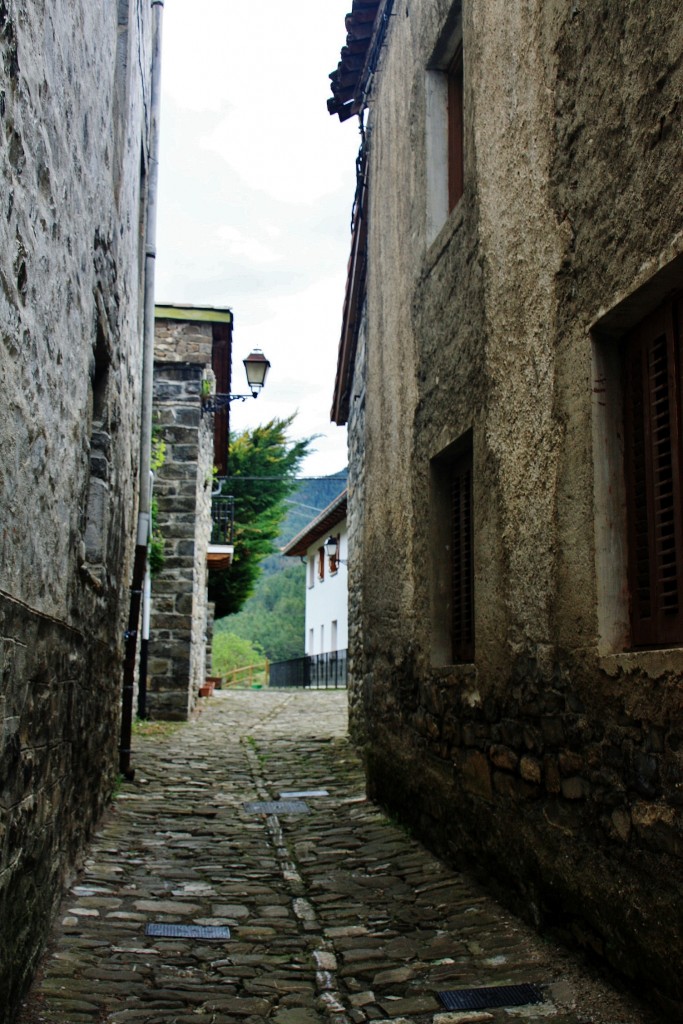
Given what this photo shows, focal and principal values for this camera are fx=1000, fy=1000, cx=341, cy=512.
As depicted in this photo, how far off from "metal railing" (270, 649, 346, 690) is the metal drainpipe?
13270 millimetres

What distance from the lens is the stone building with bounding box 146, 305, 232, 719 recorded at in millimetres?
11977

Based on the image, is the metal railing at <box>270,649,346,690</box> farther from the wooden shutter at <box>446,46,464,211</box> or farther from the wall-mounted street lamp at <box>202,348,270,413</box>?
the wooden shutter at <box>446,46,464,211</box>

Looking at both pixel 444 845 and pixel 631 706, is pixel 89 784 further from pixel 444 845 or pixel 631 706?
pixel 631 706

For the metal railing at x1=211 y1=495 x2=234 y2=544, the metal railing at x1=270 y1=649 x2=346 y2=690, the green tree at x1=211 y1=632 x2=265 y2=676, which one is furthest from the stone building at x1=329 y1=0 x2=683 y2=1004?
the green tree at x1=211 y1=632 x2=265 y2=676

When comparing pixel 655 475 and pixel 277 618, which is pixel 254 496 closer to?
pixel 655 475

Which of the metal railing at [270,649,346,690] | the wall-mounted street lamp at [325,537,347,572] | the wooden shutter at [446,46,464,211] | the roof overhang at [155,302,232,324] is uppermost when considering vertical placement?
the roof overhang at [155,302,232,324]

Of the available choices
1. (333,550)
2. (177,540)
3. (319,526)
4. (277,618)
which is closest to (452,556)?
(177,540)

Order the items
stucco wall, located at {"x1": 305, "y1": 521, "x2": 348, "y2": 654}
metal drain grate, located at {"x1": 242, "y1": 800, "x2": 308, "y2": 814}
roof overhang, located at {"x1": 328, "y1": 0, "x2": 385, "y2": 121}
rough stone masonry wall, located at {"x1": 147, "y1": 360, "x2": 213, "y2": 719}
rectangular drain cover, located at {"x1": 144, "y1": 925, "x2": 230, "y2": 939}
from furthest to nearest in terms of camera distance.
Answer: stucco wall, located at {"x1": 305, "y1": 521, "x2": 348, "y2": 654}
rough stone masonry wall, located at {"x1": 147, "y1": 360, "x2": 213, "y2": 719}
roof overhang, located at {"x1": 328, "y1": 0, "x2": 385, "y2": 121}
metal drain grate, located at {"x1": 242, "y1": 800, "x2": 308, "y2": 814}
rectangular drain cover, located at {"x1": 144, "y1": 925, "x2": 230, "y2": 939}

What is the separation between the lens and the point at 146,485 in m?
8.63

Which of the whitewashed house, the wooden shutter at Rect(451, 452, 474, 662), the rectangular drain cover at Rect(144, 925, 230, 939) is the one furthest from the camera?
the whitewashed house

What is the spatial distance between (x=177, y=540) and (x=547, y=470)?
8973mm

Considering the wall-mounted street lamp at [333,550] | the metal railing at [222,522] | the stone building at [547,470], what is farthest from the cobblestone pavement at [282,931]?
the wall-mounted street lamp at [333,550]

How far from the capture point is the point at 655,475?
131 inches

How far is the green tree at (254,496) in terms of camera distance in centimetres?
2117
